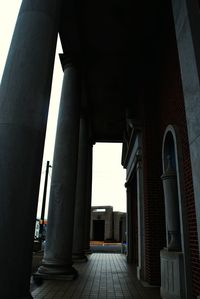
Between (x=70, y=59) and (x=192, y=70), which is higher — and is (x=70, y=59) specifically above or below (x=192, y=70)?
above

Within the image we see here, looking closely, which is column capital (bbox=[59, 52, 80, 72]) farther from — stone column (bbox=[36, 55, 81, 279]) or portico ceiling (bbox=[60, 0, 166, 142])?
stone column (bbox=[36, 55, 81, 279])

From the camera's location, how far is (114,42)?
10820 mm

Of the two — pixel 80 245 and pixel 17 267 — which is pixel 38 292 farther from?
pixel 80 245

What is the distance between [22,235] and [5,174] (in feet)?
2.96

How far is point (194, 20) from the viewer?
4184 mm

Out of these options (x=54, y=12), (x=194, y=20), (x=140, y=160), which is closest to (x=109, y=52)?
(x=140, y=160)

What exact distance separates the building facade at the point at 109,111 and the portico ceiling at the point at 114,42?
5 cm

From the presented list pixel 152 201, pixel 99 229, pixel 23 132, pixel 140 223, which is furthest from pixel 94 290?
pixel 99 229

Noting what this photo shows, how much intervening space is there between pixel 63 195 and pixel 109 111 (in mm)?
9862

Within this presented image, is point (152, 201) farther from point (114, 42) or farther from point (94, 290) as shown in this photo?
point (114, 42)

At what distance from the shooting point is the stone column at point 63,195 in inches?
307

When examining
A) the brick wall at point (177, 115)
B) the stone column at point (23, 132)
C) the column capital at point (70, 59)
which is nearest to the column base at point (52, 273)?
the brick wall at point (177, 115)

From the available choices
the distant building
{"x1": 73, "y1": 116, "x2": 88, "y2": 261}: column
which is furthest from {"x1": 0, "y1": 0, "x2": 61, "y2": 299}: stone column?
the distant building

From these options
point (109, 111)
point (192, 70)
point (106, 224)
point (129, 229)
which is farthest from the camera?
point (106, 224)
